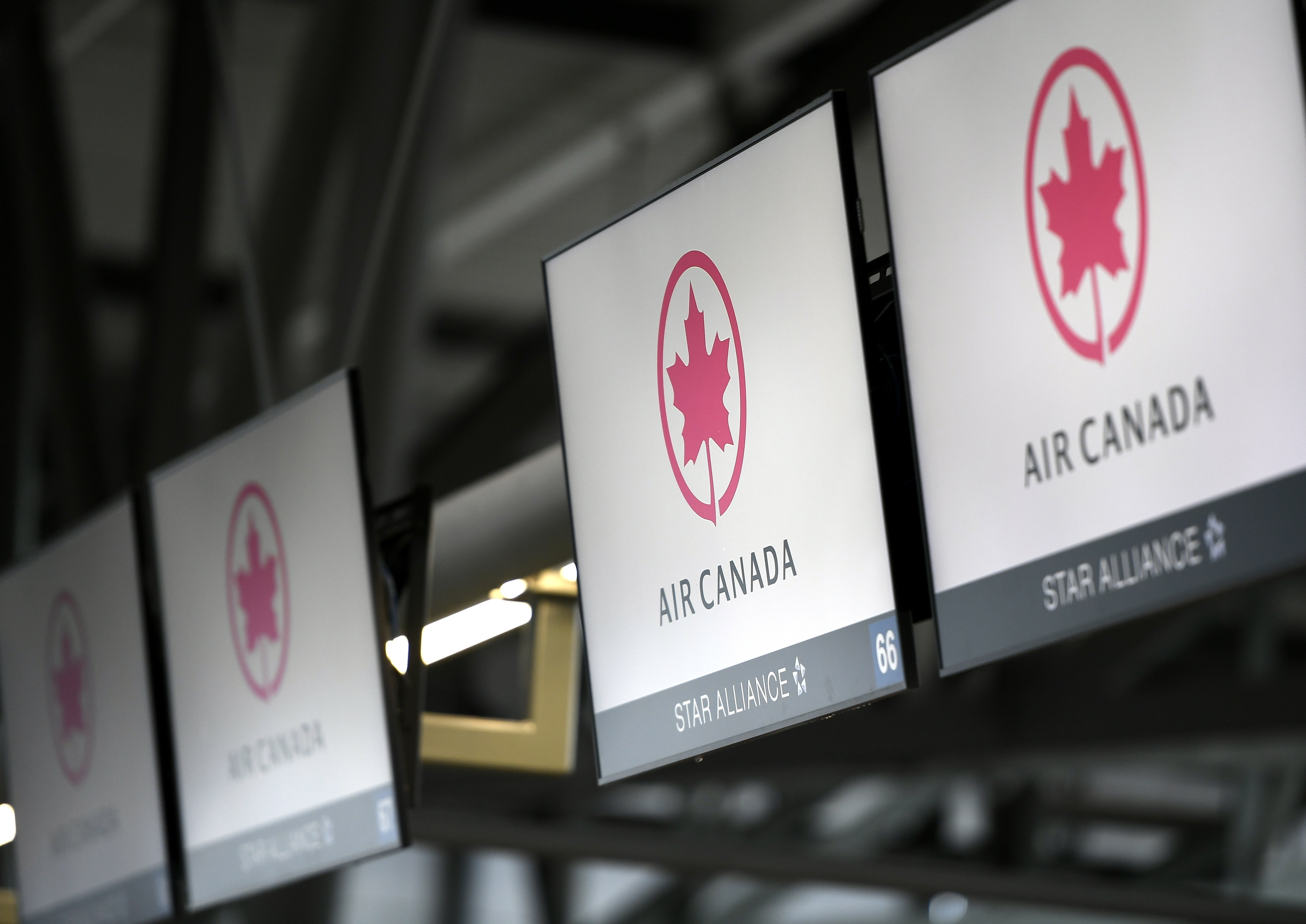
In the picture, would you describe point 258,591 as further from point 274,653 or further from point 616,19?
point 616,19

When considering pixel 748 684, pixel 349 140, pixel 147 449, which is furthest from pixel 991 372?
pixel 147 449

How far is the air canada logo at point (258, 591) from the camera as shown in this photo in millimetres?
7141

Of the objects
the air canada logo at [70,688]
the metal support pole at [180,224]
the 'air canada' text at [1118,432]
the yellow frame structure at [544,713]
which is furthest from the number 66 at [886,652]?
the metal support pole at [180,224]

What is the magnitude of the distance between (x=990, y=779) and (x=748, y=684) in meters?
20.1

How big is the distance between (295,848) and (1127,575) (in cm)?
372

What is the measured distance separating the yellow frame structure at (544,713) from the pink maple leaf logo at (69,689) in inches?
55.1

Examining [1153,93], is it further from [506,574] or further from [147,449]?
[147,449]

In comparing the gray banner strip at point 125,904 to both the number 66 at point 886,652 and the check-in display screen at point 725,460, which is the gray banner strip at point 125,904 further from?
the number 66 at point 886,652

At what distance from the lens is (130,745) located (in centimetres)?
798

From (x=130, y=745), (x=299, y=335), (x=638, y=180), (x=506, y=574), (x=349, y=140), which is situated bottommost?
(x=130, y=745)

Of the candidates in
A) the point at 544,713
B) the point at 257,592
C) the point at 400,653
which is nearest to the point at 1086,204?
the point at 400,653

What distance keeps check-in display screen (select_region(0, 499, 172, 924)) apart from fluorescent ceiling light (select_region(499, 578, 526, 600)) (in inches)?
56.7

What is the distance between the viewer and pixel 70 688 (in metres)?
8.50

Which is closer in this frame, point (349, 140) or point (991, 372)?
point (991, 372)
